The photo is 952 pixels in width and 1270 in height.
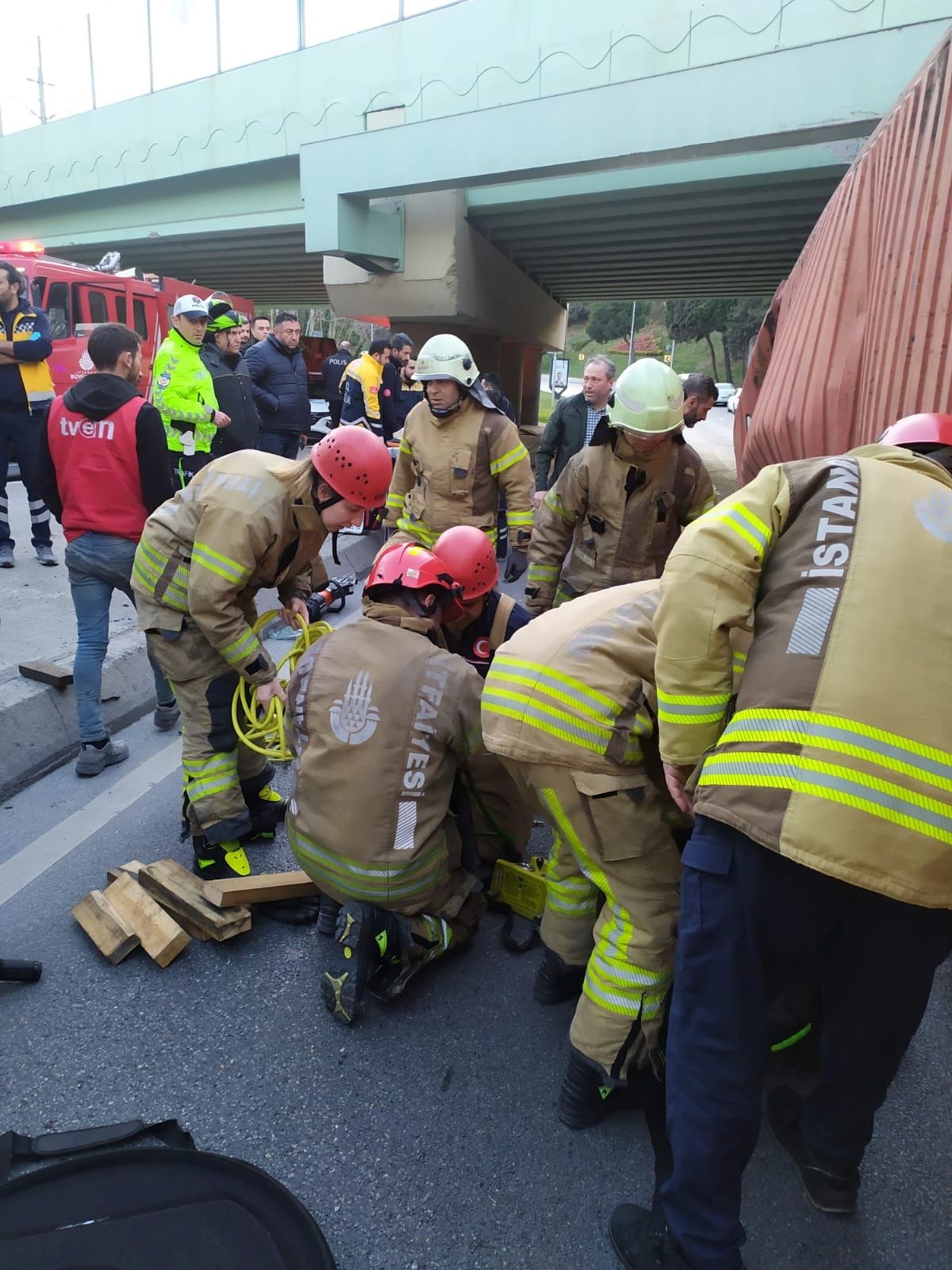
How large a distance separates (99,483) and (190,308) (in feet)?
8.99

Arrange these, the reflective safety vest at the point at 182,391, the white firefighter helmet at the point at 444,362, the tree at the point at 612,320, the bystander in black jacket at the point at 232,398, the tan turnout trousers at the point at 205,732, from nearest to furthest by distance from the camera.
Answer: the tan turnout trousers at the point at 205,732 < the white firefighter helmet at the point at 444,362 < the reflective safety vest at the point at 182,391 < the bystander in black jacket at the point at 232,398 < the tree at the point at 612,320

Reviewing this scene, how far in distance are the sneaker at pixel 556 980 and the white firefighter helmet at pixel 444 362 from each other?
291 centimetres

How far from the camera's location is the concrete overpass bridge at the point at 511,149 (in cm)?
888

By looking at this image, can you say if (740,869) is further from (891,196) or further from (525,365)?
(525,365)

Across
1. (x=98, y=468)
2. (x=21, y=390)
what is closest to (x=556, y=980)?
(x=98, y=468)

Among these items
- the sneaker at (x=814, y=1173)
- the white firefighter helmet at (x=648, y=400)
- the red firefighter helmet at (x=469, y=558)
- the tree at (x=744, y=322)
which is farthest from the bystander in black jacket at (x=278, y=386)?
the tree at (x=744, y=322)

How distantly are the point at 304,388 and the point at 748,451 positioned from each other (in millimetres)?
4308

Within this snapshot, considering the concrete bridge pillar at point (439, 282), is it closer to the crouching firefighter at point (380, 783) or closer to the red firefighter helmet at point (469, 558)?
the red firefighter helmet at point (469, 558)

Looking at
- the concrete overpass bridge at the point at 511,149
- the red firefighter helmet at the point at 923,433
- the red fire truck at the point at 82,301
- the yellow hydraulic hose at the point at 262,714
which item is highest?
the concrete overpass bridge at the point at 511,149

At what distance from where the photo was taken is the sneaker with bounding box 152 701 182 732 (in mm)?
4270

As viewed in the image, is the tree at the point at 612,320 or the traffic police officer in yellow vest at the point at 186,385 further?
the tree at the point at 612,320

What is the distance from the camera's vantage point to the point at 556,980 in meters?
2.49

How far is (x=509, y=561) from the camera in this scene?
5.20 m

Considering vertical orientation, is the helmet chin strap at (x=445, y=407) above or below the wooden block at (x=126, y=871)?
above
